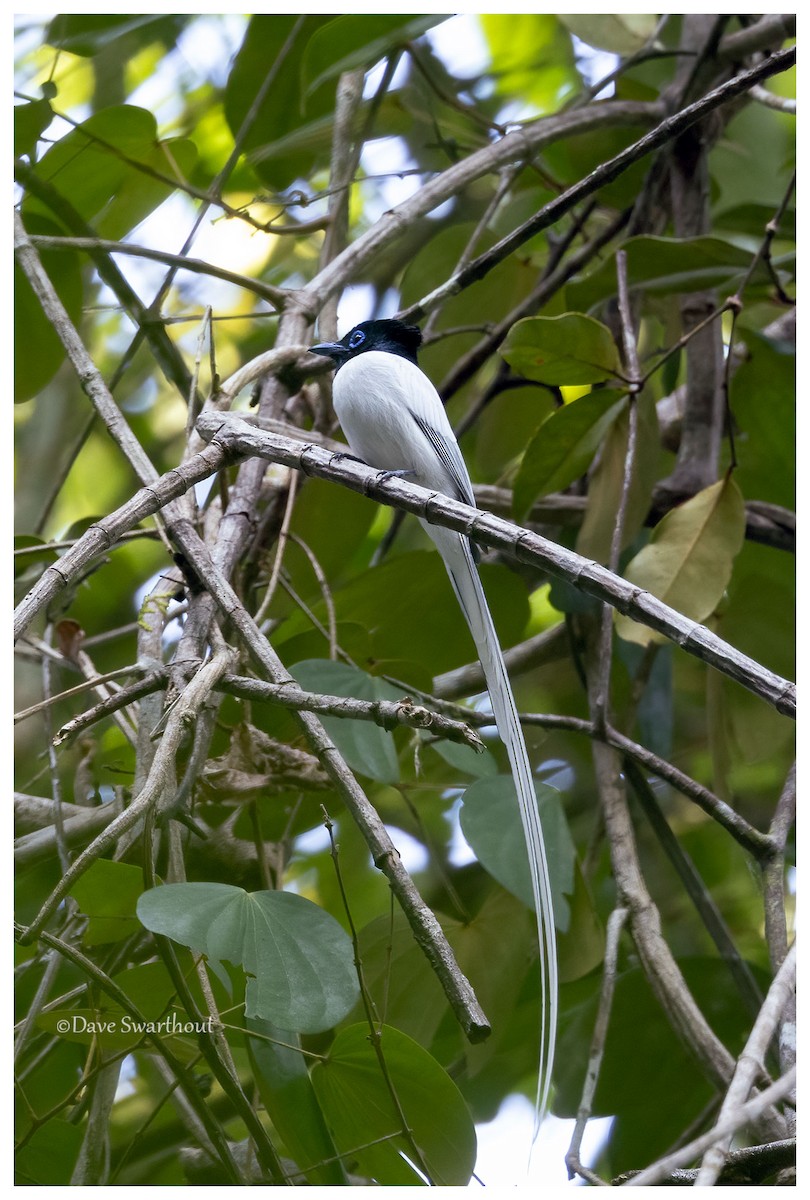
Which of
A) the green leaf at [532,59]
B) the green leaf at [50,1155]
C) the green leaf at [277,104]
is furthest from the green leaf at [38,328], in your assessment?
the green leaf at [50,1155]

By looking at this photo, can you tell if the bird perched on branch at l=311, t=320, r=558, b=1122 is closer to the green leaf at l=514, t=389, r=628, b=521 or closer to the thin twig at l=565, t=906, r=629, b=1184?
the green leaf at l=514, t=389, r=628, b=521

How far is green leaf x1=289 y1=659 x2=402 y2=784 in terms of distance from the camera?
152 cm

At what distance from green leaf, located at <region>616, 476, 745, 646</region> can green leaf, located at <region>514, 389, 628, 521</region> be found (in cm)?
18

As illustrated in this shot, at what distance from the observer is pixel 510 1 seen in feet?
5.77

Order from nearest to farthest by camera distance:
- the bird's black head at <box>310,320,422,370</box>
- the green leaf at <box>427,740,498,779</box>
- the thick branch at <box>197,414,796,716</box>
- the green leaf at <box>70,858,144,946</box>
A: 1. the thick branch at <box>197,414,796,716</box>
2. the green leaf at <box>70,858,144,946</box>
3. the green leaf at <box>427,740,498,779</box>
4. the bird's black head at <box>310,320,422,370</box>

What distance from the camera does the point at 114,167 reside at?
6.24 feet

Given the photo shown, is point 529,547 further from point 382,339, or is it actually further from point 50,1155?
point 382,339

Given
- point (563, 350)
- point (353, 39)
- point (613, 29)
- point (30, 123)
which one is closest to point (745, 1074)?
point (563, 350)

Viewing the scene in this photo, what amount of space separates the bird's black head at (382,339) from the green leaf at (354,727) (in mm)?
600

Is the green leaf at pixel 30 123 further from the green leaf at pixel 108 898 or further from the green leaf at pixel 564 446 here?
the green leaf at pixel 108 898

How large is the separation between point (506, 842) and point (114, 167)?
136 cm

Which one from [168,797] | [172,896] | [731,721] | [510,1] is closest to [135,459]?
[168,797]

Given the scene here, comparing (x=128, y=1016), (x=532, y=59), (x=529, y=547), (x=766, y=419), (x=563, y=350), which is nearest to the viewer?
(x=529, y=547)

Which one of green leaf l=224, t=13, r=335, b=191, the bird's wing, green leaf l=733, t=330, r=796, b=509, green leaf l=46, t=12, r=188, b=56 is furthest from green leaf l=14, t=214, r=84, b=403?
green leaf l=733, t=330, r=796, b=509
